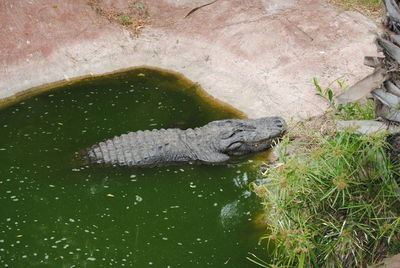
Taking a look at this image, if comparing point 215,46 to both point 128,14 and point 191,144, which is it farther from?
point 191,144

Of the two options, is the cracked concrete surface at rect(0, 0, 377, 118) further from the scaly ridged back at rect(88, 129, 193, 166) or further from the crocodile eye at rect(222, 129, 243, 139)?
the scaly ridged back at rect(88, 129, 193, 166)

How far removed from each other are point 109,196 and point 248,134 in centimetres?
205

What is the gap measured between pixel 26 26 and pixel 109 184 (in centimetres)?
374

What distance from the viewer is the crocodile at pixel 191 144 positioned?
23.4ft

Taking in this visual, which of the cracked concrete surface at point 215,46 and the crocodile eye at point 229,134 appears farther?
the cracked concrete surface at point 215,46

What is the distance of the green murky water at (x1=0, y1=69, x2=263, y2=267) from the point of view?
5.67 metres

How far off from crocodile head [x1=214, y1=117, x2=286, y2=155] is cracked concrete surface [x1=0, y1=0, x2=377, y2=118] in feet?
1.46

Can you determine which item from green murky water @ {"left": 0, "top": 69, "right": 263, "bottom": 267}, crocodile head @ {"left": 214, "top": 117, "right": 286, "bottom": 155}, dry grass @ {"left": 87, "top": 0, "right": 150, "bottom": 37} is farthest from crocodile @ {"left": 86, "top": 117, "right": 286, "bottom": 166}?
dry grass @ {"left": 87, "top": 0, "right": 150, "bottom": 37}

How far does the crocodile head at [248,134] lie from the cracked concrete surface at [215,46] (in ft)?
1.46

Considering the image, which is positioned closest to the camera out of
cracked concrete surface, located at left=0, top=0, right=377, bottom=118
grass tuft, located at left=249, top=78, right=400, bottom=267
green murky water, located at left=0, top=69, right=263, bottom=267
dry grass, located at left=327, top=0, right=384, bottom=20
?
grass tuft, located at left=249, top=78, right=400, bottom=267

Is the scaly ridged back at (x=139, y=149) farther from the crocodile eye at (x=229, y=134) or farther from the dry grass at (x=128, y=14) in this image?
the dry grass at (x=128, y=14)

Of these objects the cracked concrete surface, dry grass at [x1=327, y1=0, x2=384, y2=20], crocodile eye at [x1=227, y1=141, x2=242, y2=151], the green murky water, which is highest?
dry grass at [x1=327, y1=0, x2=384, y2=20]

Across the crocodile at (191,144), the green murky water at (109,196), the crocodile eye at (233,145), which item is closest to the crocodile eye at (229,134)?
the crocodile at (191,144)

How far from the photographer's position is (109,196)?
649 centimetres
